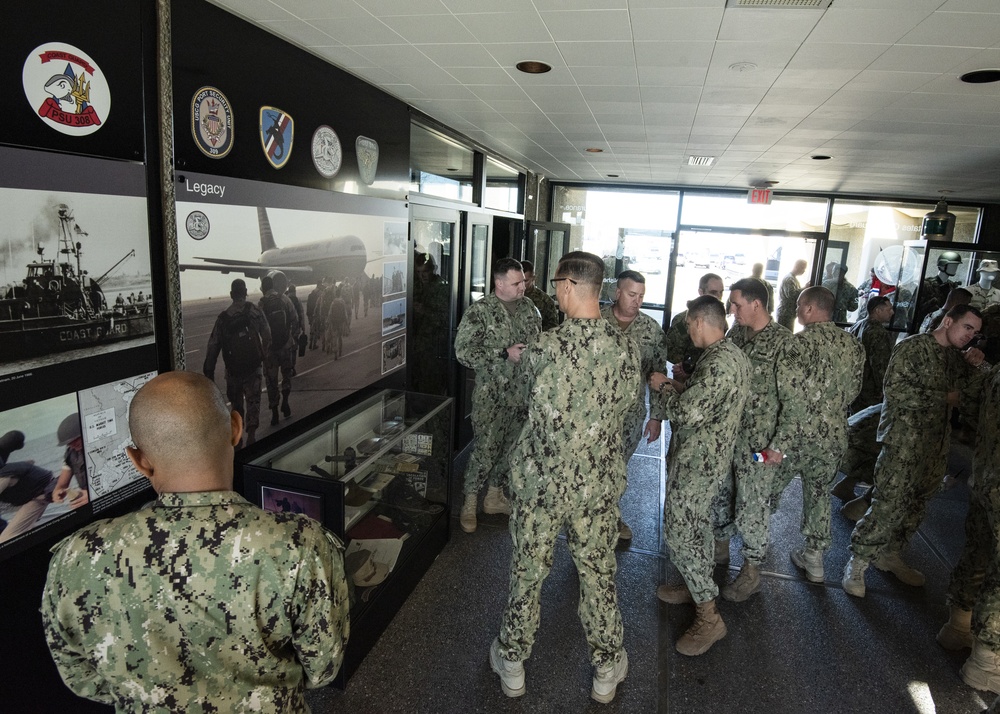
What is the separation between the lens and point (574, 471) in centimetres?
234

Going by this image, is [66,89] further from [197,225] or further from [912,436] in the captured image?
[912,436]

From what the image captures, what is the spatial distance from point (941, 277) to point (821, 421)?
4.62 m

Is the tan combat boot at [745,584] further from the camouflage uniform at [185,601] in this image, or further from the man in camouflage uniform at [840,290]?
the man in camouflage uniform at [840,290]

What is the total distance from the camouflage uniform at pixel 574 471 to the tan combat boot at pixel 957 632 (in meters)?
1.84

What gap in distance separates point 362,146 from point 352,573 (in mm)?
2535

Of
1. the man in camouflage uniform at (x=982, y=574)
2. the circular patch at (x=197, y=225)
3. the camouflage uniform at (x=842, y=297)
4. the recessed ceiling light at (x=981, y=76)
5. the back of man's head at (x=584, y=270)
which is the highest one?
the recessed ceiling light at (x=981, y=76)

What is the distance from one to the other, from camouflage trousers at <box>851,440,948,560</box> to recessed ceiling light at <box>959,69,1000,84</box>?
1.92m

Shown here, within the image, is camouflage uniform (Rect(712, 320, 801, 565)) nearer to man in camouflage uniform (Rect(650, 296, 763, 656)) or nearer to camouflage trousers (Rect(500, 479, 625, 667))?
man in camouflage uniform (Rect(650, 296, 763, 656))

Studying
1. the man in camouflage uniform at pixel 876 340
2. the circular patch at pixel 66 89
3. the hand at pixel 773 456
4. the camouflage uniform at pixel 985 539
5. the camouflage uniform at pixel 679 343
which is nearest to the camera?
the circular patch at pixel 66 89

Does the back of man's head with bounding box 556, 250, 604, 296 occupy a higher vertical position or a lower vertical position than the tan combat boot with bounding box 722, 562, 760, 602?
higher

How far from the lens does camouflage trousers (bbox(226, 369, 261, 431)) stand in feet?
8.86

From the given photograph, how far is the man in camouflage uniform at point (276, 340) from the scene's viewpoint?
9.43ft

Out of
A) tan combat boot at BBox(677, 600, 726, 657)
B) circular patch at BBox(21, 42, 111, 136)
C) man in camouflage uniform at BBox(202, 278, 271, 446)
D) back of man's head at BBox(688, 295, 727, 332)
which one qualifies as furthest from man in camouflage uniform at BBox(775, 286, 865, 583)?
circular patch at BBox(21, 42, 111, 136)

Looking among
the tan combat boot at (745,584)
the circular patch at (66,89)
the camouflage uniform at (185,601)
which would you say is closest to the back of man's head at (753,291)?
the tan combat boot at (745,584)
